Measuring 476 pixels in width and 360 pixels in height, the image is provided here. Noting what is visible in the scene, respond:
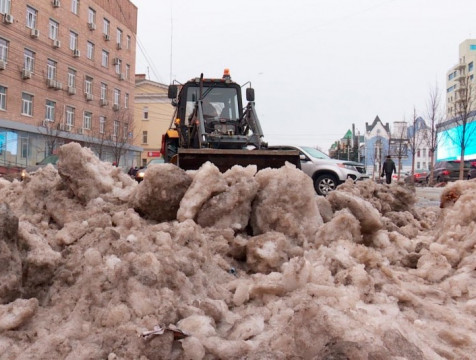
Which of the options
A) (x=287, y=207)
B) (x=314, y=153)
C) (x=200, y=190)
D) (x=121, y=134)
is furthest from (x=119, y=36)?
(x=287, y=207)

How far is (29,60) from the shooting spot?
2702 cm

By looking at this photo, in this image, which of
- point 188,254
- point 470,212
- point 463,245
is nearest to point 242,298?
point 188,254

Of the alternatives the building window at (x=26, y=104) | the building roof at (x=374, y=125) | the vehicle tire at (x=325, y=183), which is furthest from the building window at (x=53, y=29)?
the building roof at (x=374, y=125)

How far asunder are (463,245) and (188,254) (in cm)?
206

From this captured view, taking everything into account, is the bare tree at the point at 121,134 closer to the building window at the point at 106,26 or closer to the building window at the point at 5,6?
the building window at the point at 106,26

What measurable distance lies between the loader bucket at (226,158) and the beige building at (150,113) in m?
40.1

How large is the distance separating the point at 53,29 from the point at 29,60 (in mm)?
3451

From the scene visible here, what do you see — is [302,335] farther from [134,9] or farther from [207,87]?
[134,9]

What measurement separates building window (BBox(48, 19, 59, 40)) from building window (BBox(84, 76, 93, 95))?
163 inches

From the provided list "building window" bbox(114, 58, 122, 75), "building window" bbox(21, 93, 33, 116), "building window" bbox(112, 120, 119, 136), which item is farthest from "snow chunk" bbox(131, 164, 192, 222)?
"building window" bbox(114, 58, 122, 75)

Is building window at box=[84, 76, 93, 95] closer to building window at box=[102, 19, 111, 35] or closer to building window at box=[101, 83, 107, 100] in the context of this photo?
building window at box=[101, 83, 107, 100]

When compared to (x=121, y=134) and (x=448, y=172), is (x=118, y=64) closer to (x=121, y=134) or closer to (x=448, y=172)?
(x=121, y=134)

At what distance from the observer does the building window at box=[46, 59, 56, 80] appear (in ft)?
93.6

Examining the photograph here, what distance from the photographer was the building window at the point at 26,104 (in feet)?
86.4
